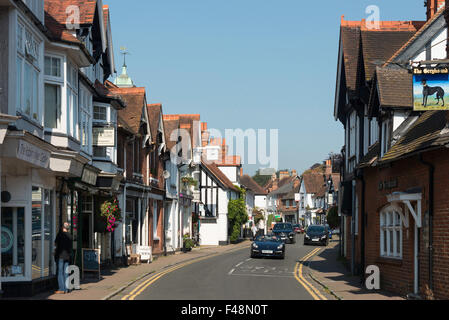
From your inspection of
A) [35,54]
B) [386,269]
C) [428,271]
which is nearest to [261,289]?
[386,269]

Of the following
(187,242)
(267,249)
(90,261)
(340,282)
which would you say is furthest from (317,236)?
(90,261)

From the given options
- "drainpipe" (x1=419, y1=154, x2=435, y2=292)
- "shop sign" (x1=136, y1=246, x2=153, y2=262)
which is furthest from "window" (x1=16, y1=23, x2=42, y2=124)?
"shop sign" (x1=136, y1=246, x2=153, y2=262)

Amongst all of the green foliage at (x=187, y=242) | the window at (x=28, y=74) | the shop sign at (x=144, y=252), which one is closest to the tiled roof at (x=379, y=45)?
the window at (x=28, y=74)

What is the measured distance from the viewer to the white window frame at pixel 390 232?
58.6ft

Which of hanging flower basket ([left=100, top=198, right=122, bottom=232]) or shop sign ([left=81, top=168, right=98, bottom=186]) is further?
hanging flower basket ([left=100, top=198, right=122, bottom=232])

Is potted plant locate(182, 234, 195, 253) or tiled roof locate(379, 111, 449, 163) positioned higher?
tiled roof locate(379, 111, 449, 163)

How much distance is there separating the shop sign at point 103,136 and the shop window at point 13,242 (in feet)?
25.0

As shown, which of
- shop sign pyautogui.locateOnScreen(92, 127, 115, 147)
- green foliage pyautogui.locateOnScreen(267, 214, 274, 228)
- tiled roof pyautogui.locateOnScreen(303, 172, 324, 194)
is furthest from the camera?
green foliage pyautogui.locateOnScreen(267, 214, 274, 228)

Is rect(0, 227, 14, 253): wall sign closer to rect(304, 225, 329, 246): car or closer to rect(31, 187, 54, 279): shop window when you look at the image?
rect(31, 187, 54, 279): shop window

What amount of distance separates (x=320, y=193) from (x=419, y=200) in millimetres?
83692

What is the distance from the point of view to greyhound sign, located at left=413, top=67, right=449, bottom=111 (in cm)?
1430

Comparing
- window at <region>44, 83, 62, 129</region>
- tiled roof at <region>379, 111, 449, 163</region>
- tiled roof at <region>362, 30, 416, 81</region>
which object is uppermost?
tiled roof at <region>362, 30, 416, 81</region>

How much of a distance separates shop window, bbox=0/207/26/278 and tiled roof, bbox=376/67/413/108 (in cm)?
1051
